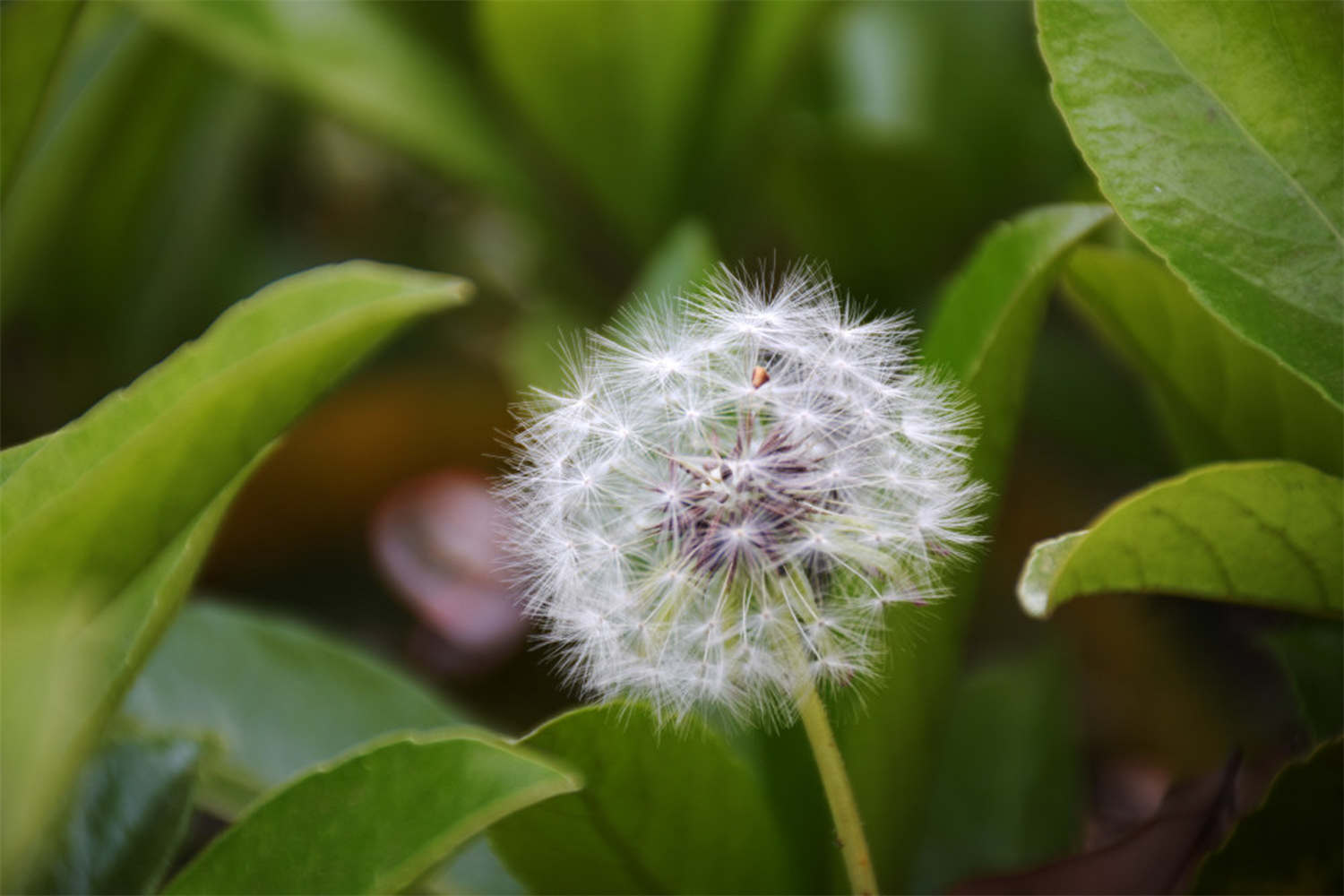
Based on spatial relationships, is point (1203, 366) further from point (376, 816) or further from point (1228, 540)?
point (376, 816)

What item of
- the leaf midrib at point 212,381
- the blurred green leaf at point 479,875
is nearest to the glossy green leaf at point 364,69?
the leaf midrib at point 212,381

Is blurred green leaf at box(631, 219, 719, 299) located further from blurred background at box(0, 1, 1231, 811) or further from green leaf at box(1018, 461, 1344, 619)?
green leaf at box(1018, 461, 1344, 619)

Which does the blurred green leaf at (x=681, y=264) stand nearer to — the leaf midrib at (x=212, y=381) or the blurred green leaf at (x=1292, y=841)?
the leaf midrib at (x=212, y=381)

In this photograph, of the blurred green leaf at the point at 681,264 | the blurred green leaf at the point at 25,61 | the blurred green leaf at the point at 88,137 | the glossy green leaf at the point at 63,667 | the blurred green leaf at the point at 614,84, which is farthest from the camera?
the blurred green leaf at the point at 88,137

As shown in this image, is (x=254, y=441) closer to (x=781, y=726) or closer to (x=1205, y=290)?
(x=781, y=726)

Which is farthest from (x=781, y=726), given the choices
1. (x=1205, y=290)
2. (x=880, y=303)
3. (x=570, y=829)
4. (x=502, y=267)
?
(x=502, y=267)

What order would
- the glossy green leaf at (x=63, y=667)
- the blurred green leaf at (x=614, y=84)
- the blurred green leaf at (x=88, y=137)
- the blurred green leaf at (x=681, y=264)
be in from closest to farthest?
the glossy green leaf at (x=63, y=667)
the blurred green leaf at (x=681, y=264)
the blurred green leaf at (x=614, y=84)
the blurred green leaf at (x=88, y=137)

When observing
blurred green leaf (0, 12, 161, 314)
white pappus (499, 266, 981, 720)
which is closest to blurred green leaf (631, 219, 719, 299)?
white pappus (499, 266, 981, 720)

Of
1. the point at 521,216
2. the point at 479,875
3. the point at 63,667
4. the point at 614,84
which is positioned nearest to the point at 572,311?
the point at 521,216
